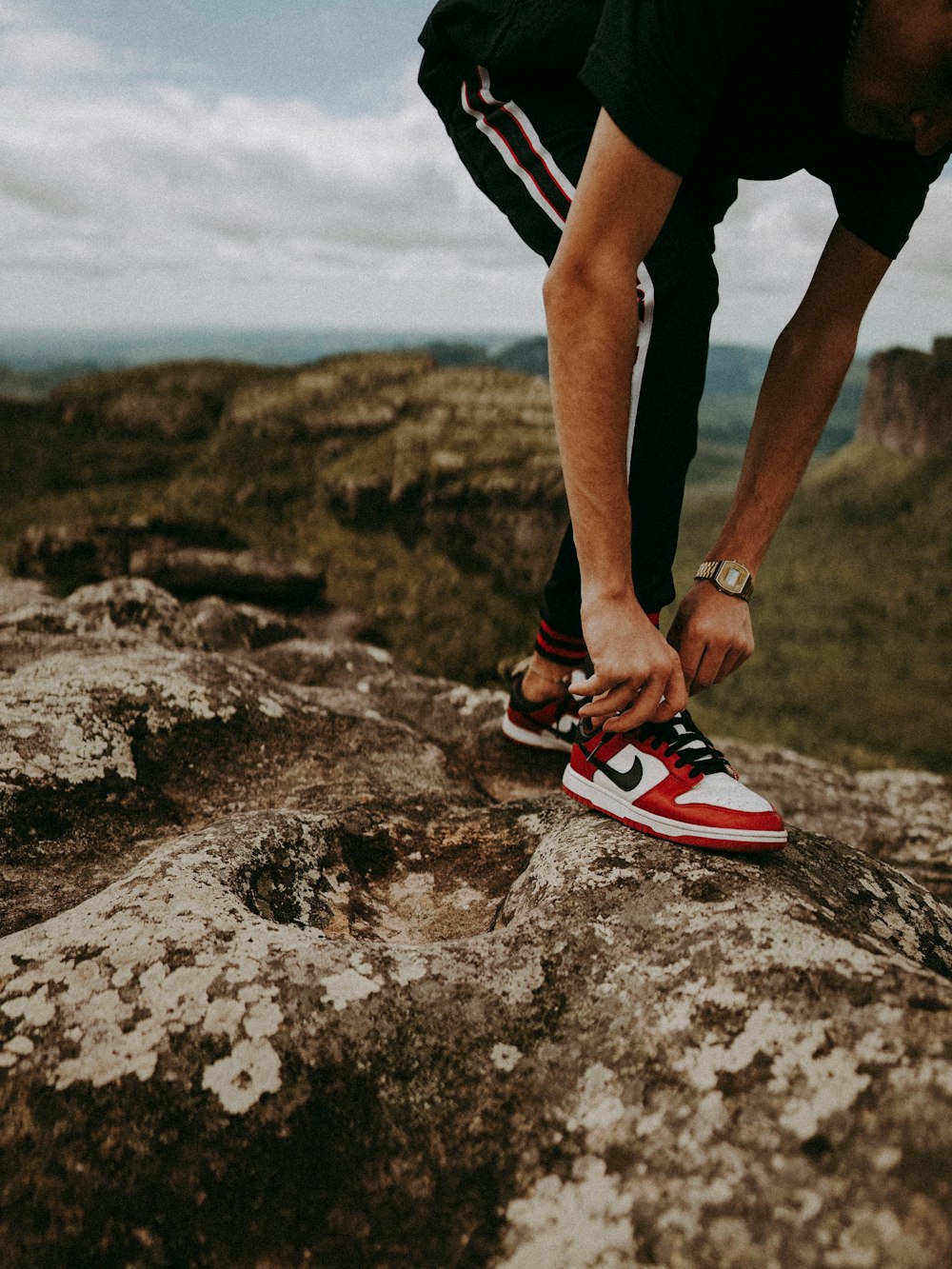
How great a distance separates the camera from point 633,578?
9.59ft

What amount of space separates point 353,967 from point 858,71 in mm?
2770

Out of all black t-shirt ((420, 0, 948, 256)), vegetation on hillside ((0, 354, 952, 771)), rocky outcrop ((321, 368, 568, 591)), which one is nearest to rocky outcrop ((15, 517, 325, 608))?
vegetation on hillside ((0, 354, 952, 771))

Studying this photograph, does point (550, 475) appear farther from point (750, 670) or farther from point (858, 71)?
point (750, 670)

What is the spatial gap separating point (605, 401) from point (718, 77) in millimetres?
858

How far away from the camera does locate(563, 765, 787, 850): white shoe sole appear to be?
8.63ft

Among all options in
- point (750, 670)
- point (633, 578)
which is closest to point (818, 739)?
point (750, 670)

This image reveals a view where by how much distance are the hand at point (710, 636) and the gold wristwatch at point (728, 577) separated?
0.03m

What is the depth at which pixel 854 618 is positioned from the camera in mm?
84625

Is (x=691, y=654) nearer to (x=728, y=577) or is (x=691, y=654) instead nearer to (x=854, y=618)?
(x=728, y=577)

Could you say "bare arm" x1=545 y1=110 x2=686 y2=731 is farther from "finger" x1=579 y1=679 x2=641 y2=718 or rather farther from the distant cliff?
the distant cliff

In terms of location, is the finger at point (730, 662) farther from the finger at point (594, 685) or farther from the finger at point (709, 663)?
the finger at point (594, 685)

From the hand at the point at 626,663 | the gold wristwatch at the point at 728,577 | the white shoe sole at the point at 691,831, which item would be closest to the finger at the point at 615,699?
the hand at the point at 626,663

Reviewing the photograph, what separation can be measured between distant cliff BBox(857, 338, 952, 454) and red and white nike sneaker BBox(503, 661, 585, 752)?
415 ft

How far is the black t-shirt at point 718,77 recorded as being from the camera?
202cm
